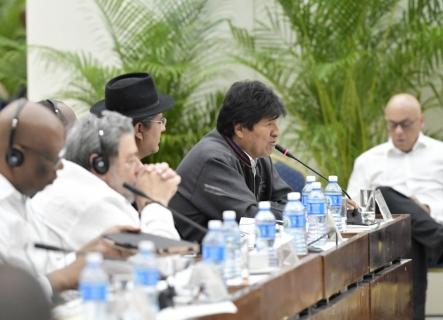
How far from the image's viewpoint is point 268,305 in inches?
140

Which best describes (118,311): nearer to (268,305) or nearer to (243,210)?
(268,305)

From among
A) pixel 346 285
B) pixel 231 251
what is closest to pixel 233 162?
pixel 346 285

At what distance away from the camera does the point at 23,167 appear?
10.8 feet

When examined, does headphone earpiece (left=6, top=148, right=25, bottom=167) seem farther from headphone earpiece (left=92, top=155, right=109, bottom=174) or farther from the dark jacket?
the dark jacket

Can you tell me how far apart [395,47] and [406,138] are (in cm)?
115

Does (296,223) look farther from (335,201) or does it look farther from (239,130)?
(239,130)

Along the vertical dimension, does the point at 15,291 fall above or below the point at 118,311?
above

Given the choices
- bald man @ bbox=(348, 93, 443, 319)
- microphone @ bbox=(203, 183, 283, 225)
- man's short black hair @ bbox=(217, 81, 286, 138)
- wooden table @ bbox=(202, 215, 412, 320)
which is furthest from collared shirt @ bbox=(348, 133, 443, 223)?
microphone @ bbox=(203, 183, 283, 225)

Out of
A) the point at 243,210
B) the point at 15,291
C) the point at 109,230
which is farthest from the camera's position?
the point at 243,210

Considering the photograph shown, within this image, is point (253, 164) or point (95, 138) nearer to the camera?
point (95, 138)

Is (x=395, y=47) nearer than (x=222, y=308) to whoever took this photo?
No

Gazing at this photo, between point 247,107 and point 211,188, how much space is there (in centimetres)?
47

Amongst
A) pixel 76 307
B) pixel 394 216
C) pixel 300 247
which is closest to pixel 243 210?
pixel 300 247

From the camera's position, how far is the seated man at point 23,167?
3293 mm
